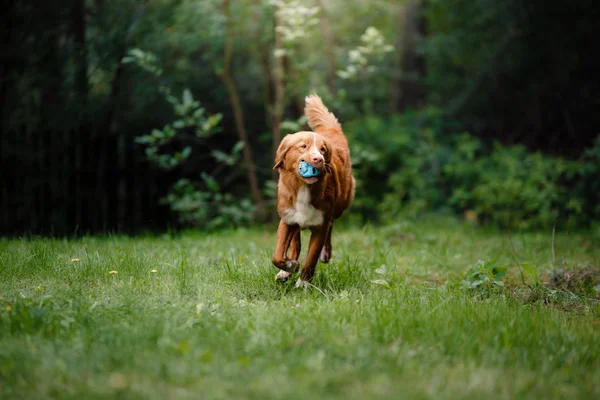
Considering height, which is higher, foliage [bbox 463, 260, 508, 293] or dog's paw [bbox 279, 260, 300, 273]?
dog's paw [bbox 279, 260, 300, 273]

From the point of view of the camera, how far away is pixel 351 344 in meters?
3.08

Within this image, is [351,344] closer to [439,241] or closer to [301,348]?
[301,348]

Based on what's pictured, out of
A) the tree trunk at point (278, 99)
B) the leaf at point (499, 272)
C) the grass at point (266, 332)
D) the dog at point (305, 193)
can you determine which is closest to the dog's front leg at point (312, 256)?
the dog at point (305, 193)

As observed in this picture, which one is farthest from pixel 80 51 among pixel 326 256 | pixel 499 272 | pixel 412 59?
pixel 412 59

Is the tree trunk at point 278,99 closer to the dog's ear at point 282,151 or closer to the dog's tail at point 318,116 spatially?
the dog's tail at point 318,116

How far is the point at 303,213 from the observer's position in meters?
4.30

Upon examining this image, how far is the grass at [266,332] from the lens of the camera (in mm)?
2641

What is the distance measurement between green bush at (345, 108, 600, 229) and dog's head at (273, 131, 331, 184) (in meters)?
4.25

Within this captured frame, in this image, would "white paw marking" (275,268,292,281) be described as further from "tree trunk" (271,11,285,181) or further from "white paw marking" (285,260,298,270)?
"tree trunk" (271,11,285,181)

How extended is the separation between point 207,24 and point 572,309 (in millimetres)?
7278

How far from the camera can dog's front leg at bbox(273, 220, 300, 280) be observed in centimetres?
435

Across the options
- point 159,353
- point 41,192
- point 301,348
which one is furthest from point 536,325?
point 41,192

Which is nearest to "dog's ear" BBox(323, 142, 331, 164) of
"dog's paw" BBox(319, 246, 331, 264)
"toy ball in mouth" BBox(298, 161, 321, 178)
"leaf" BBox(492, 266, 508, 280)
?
"toy ball in mouth" BBox(298, 161, 321, 178)

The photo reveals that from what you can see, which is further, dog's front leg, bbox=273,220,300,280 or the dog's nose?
dog's front leg, bbox=273,220,300,280
